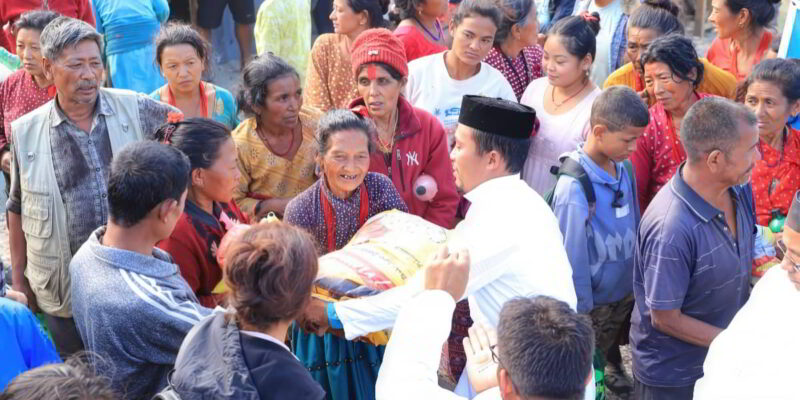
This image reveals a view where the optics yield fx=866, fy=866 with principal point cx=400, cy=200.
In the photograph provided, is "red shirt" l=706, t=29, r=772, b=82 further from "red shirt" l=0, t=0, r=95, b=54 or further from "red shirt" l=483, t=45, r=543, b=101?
"red shirt" l=0, t=0, r=95, b=54

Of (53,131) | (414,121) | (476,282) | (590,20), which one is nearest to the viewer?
(476,282)

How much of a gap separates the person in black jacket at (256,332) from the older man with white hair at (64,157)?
5.49ft

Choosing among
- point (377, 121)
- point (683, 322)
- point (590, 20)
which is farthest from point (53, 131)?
point (590, 20)

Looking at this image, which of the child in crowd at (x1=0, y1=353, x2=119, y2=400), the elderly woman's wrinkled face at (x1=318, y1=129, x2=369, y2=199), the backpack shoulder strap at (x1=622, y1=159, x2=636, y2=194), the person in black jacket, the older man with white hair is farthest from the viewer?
the backpack shoulder strap at (x1=622, y1=159, x2=636, y2=194)

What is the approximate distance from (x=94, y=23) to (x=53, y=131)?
309 cm

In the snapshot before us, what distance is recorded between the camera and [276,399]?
222 cm

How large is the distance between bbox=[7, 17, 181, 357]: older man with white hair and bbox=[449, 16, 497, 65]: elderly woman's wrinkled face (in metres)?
1.95

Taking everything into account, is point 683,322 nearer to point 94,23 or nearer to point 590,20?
point 590,20

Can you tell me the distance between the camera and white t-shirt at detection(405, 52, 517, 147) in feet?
16.3

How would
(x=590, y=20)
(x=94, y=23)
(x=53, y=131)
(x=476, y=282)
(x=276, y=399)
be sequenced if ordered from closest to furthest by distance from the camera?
(x=276, y=399) → (x=476, y=282) → (x=53, y=131) → (x=590, y=20) → (x=94, y=23)

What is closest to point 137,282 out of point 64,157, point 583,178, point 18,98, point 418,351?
point 418,351

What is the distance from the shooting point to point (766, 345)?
265 centimetres

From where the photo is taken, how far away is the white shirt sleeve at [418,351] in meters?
2.29

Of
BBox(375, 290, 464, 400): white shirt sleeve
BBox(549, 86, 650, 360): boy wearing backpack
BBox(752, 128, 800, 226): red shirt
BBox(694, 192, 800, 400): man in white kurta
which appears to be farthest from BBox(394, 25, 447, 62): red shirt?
BBox(375, 290, 464, 400): white shirt sleeve
